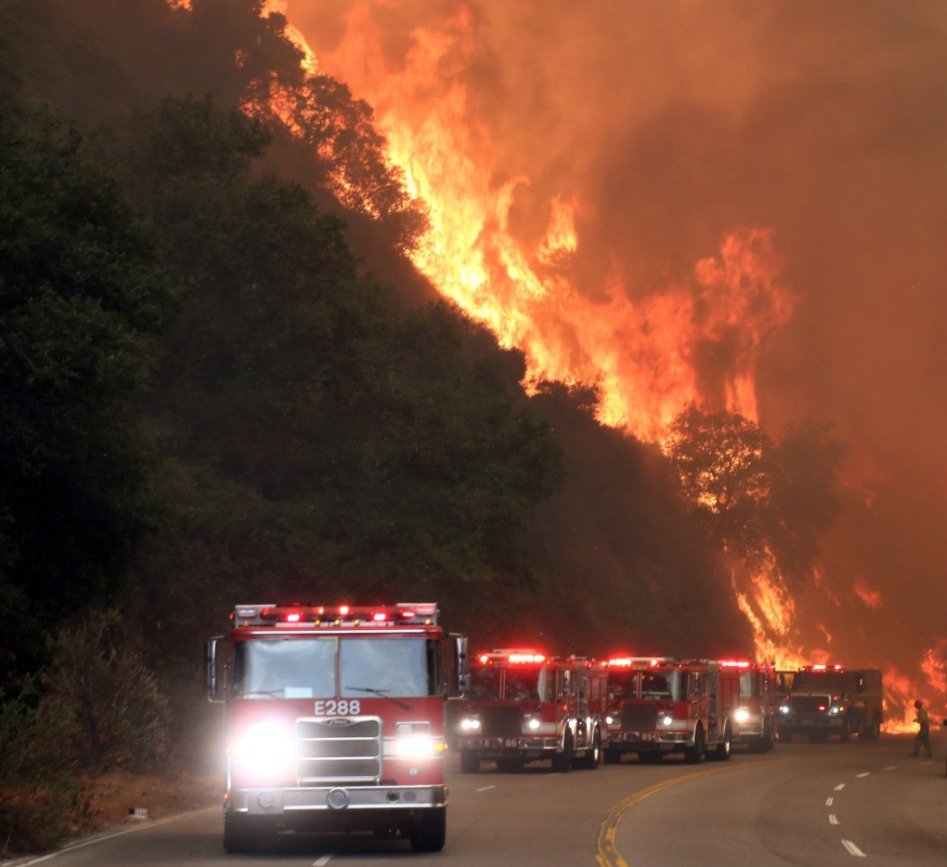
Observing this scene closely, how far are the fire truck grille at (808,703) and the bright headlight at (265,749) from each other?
146ft

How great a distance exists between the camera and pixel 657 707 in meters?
41.8

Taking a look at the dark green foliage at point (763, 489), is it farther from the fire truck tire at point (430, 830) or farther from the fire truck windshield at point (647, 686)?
the fire truck tire at point (430, 830)

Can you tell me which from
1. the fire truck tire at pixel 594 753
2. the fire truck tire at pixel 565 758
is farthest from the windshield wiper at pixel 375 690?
the fire truck tire at pixel 594 753

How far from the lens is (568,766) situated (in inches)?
1487

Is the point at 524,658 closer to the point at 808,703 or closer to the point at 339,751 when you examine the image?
the point at 339,751

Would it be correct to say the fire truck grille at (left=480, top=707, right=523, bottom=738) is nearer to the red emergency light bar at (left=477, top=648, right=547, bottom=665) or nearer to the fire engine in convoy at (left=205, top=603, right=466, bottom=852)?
the red emergency light bar at (left=477, top=648, right=547, bottom=665)

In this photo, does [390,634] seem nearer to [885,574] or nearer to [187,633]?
[187,633]

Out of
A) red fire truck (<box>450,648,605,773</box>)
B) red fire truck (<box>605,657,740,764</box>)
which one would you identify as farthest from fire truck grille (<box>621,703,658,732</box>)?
red fire truck (<box>450,648,605,773</box>)

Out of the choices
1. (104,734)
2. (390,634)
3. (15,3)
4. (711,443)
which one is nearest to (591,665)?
(104,734)

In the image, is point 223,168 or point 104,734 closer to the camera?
point 104,734

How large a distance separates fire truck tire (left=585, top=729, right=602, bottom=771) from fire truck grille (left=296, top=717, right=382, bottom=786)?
21.4m

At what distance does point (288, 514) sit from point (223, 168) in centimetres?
1031

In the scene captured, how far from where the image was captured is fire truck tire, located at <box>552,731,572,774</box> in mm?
37544

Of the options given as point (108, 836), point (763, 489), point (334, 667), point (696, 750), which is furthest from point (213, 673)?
point (763, 489)
